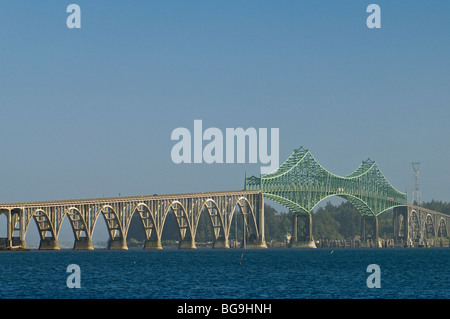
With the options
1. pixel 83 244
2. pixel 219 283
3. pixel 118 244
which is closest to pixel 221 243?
pixel 118 244

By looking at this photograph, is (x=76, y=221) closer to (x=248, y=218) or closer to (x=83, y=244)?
(x=83, y=244)

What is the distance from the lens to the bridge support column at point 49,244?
14704 cm

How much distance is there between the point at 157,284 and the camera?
62312 millimetres

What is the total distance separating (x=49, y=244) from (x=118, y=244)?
1623cm

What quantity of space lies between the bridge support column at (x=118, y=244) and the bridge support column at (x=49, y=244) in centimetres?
1417

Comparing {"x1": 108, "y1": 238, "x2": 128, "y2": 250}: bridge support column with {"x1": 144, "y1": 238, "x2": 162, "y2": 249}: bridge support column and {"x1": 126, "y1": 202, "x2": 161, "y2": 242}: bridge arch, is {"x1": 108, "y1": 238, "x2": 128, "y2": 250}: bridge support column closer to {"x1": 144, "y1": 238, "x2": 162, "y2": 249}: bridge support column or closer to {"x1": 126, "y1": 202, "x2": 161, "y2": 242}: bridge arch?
{"x1": 126, "y1": 202, "x2": 161, "y2": 242}: bridge arch

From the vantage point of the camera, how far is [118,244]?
16012 centimetres

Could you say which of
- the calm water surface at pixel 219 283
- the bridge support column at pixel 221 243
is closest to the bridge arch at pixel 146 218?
the bridge support column at pixel 221 243

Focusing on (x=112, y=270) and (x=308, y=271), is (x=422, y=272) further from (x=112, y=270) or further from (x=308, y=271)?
(x=112, y=270)

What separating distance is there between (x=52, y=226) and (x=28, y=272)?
6663 cm

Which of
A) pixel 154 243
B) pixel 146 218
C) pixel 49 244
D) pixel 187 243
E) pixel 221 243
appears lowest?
pixel 221 243

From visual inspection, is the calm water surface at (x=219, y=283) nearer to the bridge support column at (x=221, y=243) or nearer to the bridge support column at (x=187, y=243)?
the bridge support column at (x=187, y=243)
